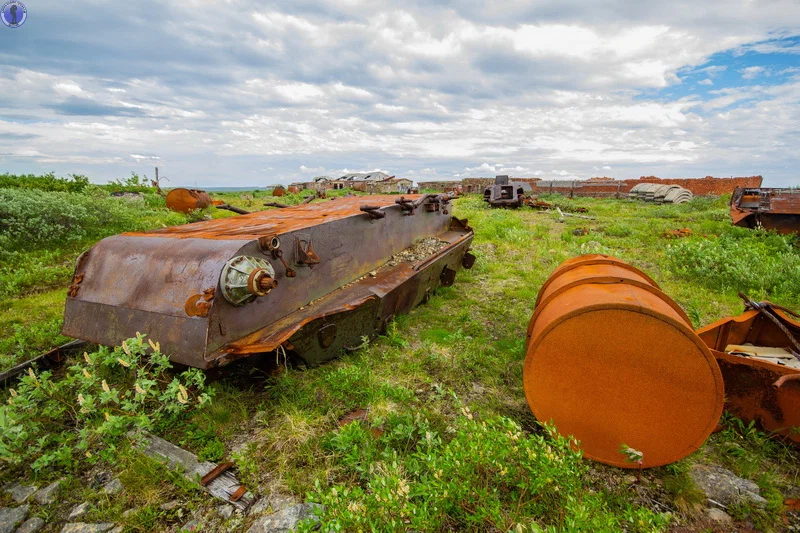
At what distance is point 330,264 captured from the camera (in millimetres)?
4359

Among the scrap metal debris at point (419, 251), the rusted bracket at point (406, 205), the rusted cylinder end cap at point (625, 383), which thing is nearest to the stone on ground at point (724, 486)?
the rusted cylinder end cap at point (625, 383)

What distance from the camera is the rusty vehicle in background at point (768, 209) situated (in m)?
9.97

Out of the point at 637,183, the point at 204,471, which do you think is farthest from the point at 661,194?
the point at 204,471

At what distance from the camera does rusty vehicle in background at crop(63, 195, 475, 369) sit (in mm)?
3016

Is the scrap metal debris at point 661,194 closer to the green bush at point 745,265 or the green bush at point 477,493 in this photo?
the green bush at point 745,265

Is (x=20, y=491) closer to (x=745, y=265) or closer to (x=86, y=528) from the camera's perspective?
(x=86, y=528)

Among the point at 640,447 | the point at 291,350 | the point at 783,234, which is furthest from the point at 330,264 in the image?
the point at 783,234

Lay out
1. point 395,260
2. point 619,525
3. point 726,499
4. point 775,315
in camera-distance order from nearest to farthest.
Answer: point 619,525 < point 726,499 < point 775,315 < point 395,260

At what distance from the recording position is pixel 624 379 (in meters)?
2.71

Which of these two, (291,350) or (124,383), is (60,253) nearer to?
(124,383)

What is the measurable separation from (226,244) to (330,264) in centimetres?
130

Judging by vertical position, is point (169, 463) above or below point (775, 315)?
below

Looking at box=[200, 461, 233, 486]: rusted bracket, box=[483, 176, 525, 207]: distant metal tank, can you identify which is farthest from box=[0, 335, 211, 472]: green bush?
box=[483, 176, 525, 207]: distant metal tank

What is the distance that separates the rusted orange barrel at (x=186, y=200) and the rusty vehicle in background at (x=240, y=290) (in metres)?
10.8
